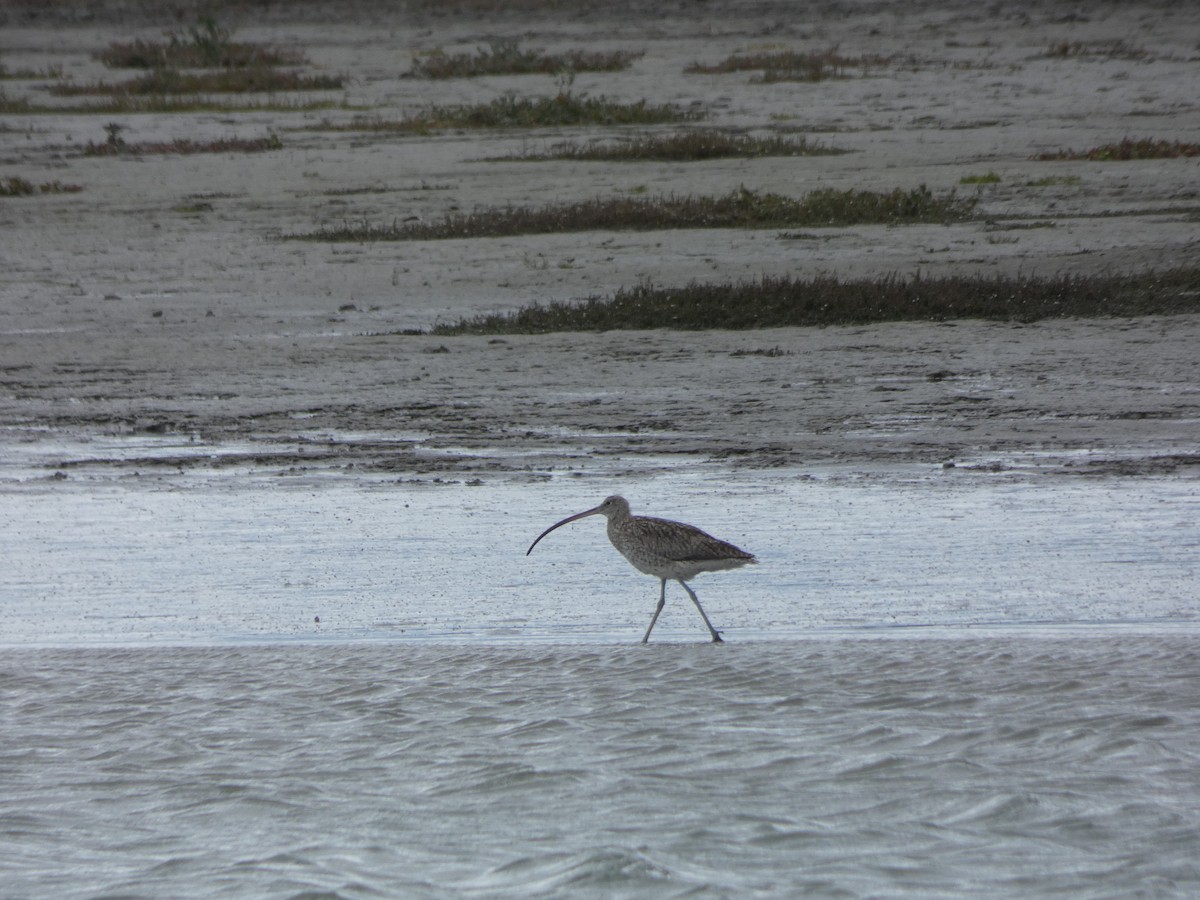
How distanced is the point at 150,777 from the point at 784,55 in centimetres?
3032

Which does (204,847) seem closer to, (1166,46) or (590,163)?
(590,163)

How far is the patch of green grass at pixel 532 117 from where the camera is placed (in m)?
28.5

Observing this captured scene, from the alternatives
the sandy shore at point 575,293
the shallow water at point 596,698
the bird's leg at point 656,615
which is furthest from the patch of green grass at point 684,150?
the bird's leg at point 656,615

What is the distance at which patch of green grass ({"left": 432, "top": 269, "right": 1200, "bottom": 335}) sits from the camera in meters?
15.2

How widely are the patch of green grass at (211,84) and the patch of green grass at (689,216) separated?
46.7ft

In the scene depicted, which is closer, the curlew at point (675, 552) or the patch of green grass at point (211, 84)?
the curlew at point (675, 552)

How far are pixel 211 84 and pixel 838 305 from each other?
21.9m

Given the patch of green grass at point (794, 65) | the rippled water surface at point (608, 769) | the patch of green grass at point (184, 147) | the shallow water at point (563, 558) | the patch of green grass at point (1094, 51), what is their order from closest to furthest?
1. the rippled water surface at point (608, 769)
2. the shallow water at point (563, 558)
3. the patch of green grass at point (184, 147)
4. the patch of green grass at point (794, 65)
5. the patch of green grass at point (1094, 51)

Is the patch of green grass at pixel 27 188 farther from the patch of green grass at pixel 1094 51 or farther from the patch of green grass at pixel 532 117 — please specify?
the patch of green grass at pixel 1094 51

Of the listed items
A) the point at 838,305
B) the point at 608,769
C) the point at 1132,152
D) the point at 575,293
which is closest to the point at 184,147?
the point at 575,293

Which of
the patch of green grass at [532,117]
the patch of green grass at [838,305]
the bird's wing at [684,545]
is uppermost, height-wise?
the patch of green grass at [532,117]

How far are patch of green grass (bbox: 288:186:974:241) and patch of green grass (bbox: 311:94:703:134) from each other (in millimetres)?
8104

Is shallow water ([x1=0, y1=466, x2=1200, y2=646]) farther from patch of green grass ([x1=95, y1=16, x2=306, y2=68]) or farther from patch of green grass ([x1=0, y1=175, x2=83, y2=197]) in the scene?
patch of green grass ([x1=95, y1=16, x2=306, y2=68])

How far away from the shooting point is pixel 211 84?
34.2 metres
